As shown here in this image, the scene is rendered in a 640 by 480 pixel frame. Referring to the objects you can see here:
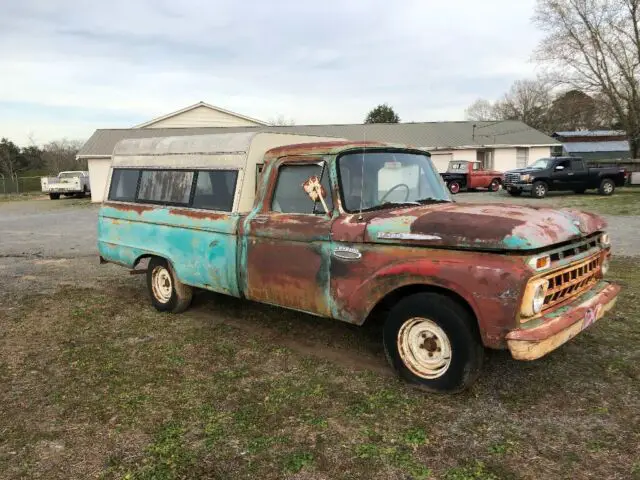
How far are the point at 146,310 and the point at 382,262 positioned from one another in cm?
362

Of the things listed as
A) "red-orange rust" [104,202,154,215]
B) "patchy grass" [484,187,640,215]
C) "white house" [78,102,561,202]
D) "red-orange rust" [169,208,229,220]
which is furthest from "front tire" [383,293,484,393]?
"white house" [78,102,561,202]

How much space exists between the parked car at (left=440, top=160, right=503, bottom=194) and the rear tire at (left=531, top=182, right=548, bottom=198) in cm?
464

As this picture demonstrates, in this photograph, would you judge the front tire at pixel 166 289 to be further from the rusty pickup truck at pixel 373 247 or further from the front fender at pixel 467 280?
the front fender at pixel 467 280

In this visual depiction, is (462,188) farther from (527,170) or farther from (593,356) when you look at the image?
(593,356)

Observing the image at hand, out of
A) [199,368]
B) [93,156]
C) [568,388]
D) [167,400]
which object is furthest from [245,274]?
[93,156]

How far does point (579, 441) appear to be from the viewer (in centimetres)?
314

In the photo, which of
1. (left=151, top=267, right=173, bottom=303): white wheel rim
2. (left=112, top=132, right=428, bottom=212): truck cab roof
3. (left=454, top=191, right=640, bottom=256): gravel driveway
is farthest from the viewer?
(left=454, top=191, right=640, bottom=256): gravel driveway

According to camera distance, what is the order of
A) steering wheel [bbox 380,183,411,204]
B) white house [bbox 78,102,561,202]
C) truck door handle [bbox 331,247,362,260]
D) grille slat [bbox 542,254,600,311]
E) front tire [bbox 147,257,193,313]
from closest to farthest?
grille slat [bbox 542,254,600,311]
truck door handle [bbox 331,247,362,260]
steering wheel [bbox 380,183,411,204]
front tire [bbox 147,257,193,313]
white house [bbox 78,102,561,202]

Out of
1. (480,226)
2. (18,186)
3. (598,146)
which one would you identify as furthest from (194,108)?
(598,146)

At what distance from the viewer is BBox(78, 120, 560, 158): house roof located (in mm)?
31797

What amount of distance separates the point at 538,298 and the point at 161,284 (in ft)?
14.4

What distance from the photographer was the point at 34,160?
58.7 metres

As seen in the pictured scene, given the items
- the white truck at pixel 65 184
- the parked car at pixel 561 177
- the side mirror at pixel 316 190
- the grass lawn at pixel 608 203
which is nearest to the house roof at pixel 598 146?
the parked car at pixel 561 177

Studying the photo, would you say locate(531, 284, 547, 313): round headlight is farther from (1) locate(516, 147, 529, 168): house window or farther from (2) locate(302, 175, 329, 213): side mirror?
(1) locate(516, 147, 529, 168): house window
